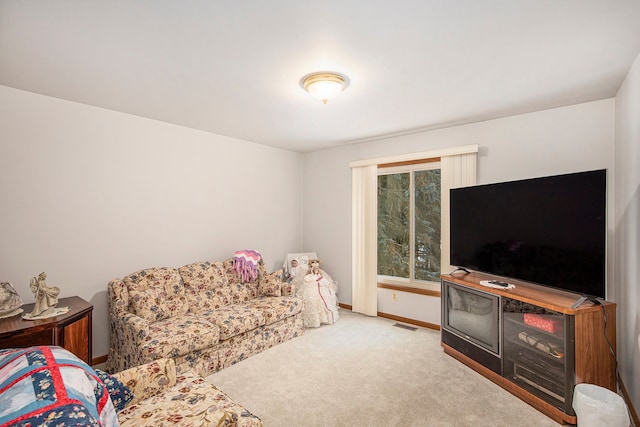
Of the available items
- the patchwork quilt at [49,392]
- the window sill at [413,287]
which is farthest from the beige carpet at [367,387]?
the patchwork quilt at [49,392]

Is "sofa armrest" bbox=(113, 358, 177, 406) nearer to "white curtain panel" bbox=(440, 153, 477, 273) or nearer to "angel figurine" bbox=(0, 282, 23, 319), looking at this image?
"angel figurine" bbox=(0, 282, 23, 319)

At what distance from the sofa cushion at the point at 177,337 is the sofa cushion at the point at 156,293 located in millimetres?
123

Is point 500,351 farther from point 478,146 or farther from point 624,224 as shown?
point 478,146

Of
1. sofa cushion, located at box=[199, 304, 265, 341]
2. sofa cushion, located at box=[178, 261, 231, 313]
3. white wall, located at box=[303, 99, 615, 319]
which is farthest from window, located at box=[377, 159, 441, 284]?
sofa cushion, located at box=[178, 261, 231, 313]

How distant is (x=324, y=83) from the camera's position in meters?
2.55

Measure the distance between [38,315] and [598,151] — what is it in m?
5.10

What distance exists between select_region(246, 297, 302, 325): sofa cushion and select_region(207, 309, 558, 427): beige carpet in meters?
0.32

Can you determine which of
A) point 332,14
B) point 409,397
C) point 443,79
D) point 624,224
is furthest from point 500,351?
point 332,14

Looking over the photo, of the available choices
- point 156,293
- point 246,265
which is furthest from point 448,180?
point 156,293

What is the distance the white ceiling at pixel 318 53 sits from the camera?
5.75ft

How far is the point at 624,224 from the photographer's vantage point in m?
2.72

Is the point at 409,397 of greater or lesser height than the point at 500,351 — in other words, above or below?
below

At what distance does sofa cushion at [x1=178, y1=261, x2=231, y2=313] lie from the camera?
147 inches

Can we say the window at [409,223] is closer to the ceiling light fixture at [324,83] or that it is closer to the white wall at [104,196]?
the white wall at [104,196]
